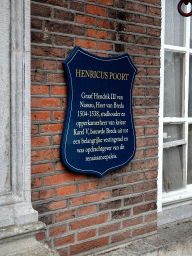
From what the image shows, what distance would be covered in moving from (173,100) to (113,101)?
0.88 metres

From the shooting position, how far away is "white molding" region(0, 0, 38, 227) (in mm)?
1610

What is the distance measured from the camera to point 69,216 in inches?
81.1

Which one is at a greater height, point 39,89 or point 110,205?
point 39,89

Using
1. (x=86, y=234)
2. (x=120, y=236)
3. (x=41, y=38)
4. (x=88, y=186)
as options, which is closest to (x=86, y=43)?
(x=41, y=38)

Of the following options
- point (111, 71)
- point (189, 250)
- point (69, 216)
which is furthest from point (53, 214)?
point (189, 250)

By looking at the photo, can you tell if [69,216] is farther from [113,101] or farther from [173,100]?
[173,100]

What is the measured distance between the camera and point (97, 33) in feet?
7.00

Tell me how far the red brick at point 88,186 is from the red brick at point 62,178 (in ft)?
0.18

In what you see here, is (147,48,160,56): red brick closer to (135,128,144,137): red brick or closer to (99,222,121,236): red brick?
(135,128,144,137): red brick

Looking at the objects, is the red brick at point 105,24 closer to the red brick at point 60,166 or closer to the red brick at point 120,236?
the red brick at point 60,166

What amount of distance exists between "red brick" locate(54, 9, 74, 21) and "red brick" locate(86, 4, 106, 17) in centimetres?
15

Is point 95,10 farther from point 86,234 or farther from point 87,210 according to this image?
point 86,234

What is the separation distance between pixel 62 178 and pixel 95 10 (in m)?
1.18

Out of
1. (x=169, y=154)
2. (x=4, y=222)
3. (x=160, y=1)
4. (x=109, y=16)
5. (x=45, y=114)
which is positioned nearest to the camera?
(x=4, y=222)
